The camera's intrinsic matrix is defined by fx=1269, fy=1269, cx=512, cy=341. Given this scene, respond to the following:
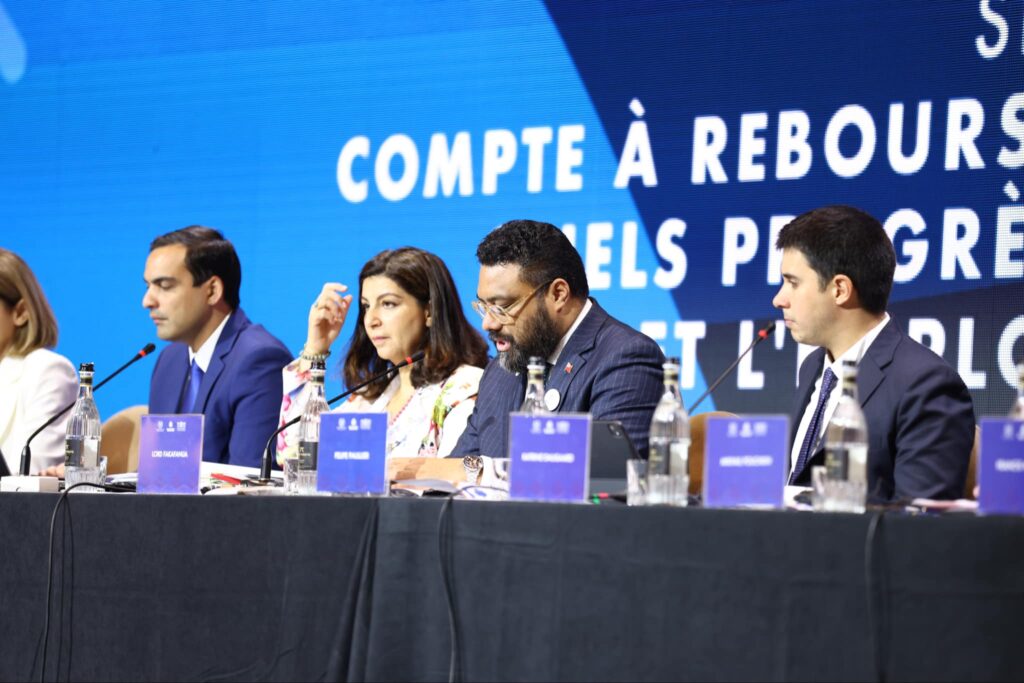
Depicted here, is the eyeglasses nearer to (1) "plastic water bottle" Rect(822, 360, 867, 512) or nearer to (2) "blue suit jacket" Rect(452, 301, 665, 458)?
(2) "blue suit jacket" Rect(452, 301, 665, 458)

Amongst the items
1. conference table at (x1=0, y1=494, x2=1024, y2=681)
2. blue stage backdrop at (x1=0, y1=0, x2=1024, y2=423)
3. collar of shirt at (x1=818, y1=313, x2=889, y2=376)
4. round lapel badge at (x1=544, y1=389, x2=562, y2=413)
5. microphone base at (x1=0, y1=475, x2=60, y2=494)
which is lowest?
conference table at (x1=0, y1=494, x2=1024, y2=681)

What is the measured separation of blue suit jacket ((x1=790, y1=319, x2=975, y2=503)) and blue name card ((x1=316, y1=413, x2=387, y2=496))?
3.11 feet

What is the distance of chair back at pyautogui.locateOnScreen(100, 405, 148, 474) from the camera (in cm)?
411

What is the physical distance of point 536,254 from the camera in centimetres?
331

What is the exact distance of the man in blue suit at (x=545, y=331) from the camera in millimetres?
3154

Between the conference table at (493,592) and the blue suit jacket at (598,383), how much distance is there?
3.39 ft

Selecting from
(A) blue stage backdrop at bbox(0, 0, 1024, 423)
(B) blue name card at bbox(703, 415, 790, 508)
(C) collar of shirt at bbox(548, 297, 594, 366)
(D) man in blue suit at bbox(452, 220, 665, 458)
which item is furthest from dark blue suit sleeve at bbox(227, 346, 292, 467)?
(B) blue name card at bbox(703, 415, 790, 508)

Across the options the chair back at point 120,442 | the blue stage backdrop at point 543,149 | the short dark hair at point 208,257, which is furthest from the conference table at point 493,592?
the blue stage backdrop at point 543,149

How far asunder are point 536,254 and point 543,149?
115 cm

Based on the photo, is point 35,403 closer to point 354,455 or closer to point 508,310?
point 508,310

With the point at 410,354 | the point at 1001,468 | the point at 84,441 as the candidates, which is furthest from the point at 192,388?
the point at 1001,468

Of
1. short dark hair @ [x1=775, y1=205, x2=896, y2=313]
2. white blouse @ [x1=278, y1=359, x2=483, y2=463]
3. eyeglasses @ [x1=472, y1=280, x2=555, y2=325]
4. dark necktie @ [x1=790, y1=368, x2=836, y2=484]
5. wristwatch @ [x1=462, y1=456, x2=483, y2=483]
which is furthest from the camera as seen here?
white blouse @ [x1=278, y1=359, x2=483, y2=463]

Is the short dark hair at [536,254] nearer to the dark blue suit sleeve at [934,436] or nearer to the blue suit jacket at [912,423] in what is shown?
the blue suit jacket at [912,423]

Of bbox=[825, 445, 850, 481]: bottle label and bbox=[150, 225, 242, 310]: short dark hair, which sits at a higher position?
bbox=[150, 225, 242, 310]: short dark hair
